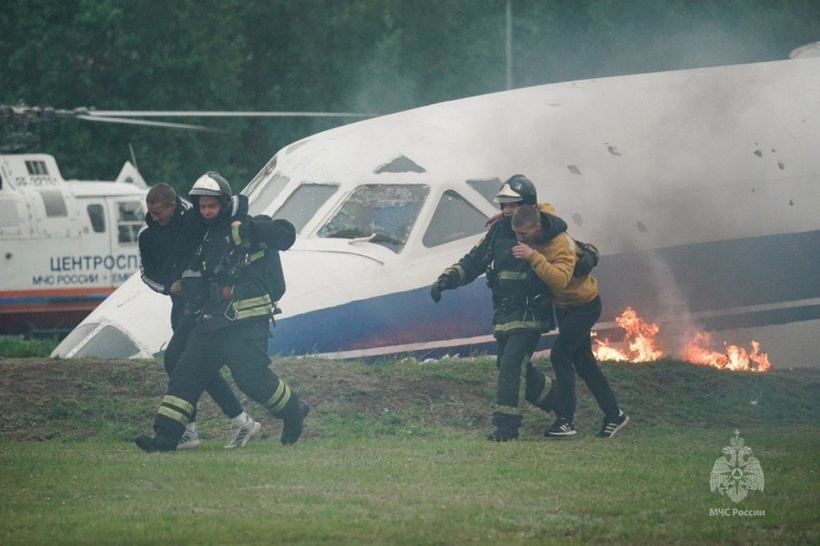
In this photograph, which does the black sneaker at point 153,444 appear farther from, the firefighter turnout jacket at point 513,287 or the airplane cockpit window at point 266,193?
the airplane cockpit window at point 266,193

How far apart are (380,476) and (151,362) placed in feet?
14.1

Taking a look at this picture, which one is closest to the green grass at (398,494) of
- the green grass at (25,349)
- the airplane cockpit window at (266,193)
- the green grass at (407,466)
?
the green grass at (407,466)

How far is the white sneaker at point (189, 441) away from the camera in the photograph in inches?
461

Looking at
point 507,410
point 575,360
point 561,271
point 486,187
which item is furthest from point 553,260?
point 486,187

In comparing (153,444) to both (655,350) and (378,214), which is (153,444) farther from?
(655,350)

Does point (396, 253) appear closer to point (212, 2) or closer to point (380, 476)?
point (380, 476)

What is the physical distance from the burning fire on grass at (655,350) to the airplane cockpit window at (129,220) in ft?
46.3

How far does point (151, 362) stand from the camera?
13633 mm

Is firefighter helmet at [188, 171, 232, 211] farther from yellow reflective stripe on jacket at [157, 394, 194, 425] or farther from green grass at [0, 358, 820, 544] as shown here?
green grass at [0, 358, 820, 544]

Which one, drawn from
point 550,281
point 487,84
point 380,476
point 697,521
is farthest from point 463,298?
point 487,84

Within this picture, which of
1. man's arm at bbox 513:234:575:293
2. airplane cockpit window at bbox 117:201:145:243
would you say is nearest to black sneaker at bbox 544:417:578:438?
man's arm at bbox 513:234:575:293

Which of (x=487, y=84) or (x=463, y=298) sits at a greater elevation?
(x=487, y=84)

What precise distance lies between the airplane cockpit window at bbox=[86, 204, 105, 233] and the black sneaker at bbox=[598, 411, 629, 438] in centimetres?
1650

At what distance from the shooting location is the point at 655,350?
15.3m
